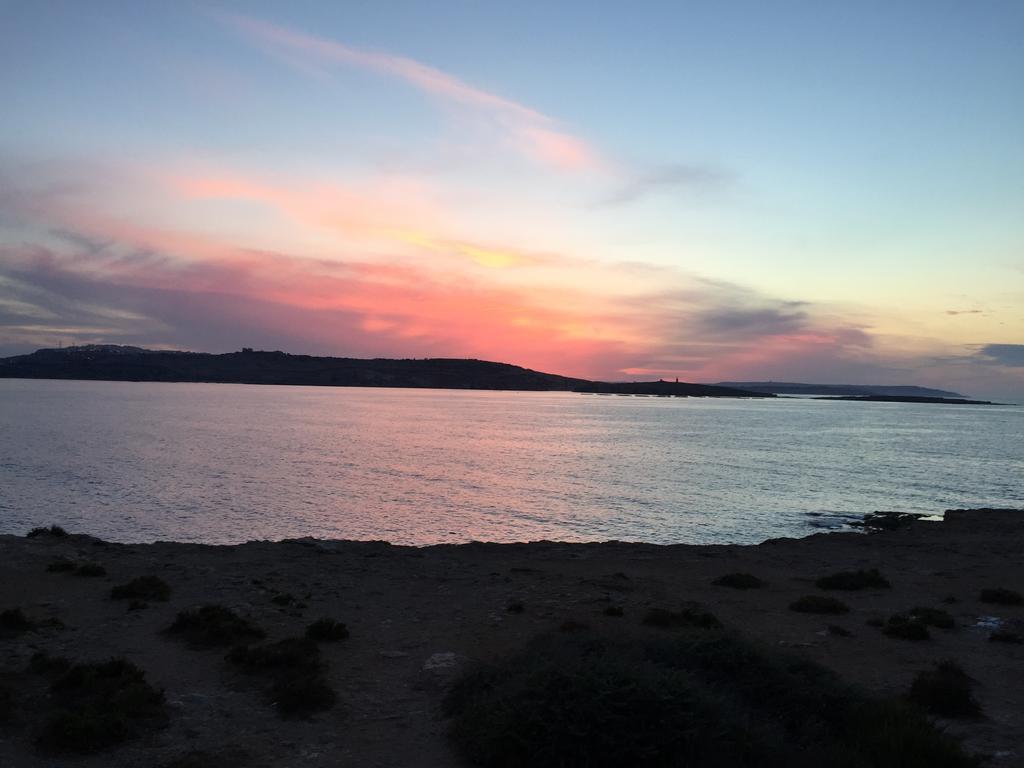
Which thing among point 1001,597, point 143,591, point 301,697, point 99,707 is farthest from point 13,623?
point 1001,597

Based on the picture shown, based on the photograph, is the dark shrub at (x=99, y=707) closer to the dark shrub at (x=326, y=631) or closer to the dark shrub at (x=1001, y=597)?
the dark shrub at (x=326, y=631)

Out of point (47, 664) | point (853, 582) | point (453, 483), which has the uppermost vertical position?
point (47, 664)

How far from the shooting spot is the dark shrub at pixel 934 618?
17.3m

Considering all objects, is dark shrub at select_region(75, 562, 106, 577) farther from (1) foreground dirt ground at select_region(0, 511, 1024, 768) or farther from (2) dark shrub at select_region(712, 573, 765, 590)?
(2) dark shrub at select_region(712, 573, 765, 590)

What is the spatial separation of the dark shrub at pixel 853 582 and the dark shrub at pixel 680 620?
6.80 meters

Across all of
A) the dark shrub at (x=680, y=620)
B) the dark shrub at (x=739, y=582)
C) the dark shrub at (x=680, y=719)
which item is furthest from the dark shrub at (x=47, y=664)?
the dark shrub at (x=739, y=582)

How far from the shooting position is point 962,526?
118 ft

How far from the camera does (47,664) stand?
12.8 m

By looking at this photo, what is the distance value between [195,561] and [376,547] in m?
6.66

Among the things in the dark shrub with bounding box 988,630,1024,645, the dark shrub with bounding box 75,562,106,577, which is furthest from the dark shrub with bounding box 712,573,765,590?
the dark shrub with bounding box 75,562,106,577

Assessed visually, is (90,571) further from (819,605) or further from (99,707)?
(819,605)

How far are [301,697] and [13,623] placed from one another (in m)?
7.71

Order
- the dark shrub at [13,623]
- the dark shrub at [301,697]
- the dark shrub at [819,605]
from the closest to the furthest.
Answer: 1. the dark shrub at [301,697]
2. the dark shrub at [13,623]
3. the dark shrub at [819,605]

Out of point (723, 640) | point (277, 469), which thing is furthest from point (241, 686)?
point (277, 469)
